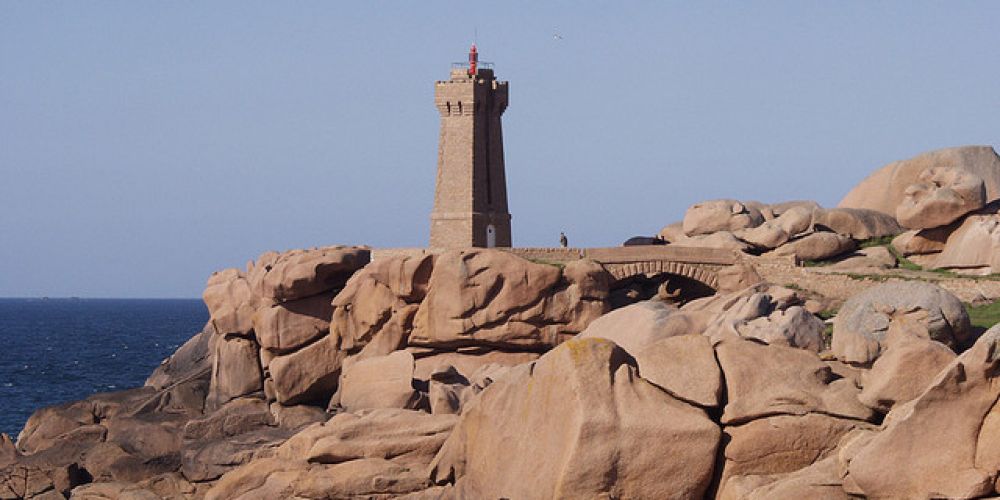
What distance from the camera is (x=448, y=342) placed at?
144 ft

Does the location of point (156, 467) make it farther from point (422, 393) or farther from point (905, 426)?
point (905, 426)

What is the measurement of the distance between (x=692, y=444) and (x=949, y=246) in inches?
928

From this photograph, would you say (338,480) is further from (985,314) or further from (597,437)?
(985,314)

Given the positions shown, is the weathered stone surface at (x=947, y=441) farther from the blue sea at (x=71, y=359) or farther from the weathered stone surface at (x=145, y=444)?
the blue sea at (x=71, y=359)

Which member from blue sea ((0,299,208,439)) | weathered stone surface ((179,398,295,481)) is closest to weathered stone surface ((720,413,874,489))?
weathered stone surface ((179,398,295,481))

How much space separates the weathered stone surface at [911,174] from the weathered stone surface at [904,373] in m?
24.9

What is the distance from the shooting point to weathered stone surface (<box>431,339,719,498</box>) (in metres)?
24.7

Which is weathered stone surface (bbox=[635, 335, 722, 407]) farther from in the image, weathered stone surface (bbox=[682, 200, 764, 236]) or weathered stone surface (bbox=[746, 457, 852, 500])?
weathered stone surface (bbox=[682, 200, 764, 236])

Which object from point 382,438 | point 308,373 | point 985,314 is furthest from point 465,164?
point 382,438

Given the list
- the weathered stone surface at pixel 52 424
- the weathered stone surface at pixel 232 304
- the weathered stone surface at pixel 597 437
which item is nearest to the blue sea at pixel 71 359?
the weathered stone surface at pixel 52 424

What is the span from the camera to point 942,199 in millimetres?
45125

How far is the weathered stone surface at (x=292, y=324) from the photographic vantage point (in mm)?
46719

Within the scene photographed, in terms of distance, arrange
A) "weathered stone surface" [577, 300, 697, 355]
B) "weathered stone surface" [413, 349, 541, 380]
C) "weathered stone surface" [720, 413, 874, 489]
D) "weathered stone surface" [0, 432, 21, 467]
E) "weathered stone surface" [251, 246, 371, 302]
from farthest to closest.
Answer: "weathered stone surface" [251, 246, 371, 302] < "weathered stone surface" [413, 349, 541, 380] < "weathered stone surface" [0, 432, 21, 467] < "weathered stone surface" [577, 300, 697, 355] < "weathered stone surface" [720, 413, 874, 489]

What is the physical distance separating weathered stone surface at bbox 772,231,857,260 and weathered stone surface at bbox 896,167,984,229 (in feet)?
8.91
